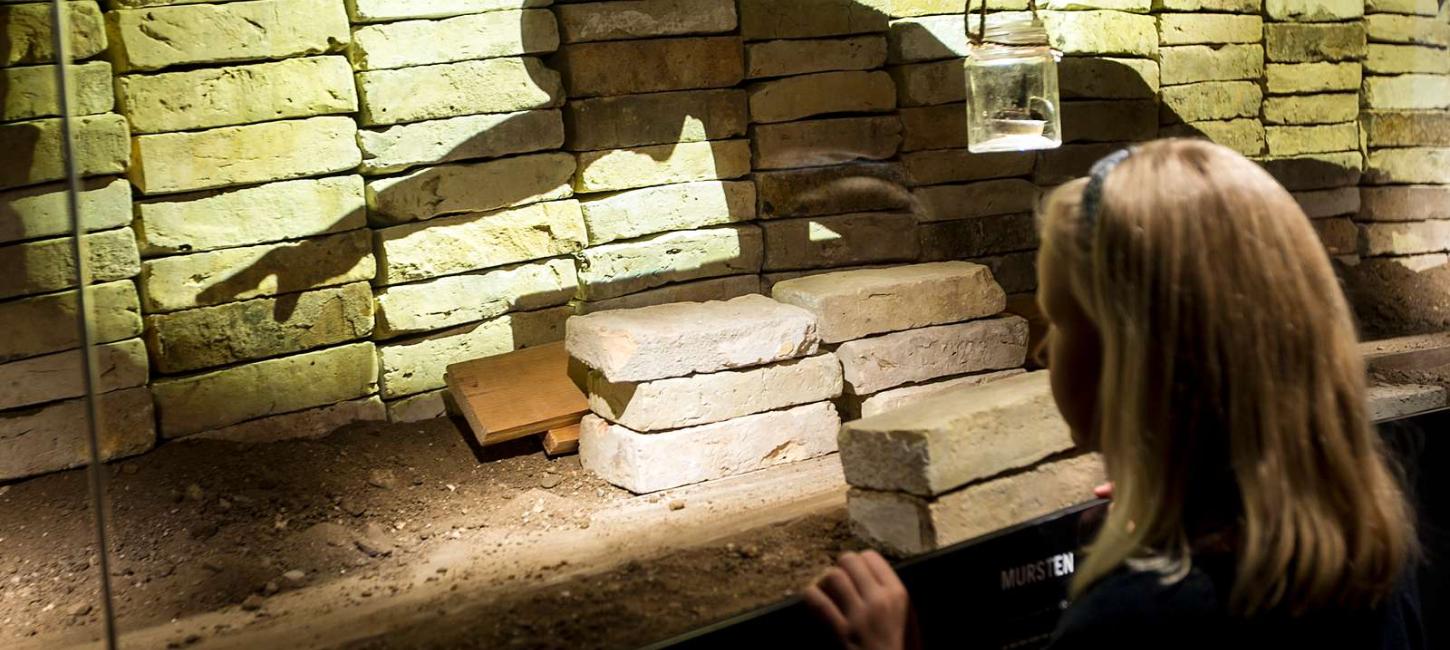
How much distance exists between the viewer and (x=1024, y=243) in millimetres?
4273

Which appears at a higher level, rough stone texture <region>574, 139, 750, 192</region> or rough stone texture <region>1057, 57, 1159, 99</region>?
rough stone texture <region>1057, 57, 1159, 99</region>

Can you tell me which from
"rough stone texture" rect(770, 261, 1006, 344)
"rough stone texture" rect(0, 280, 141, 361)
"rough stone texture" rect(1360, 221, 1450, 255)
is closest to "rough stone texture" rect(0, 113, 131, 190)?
"rough stone texture" rect(0, 280, 141, 361)

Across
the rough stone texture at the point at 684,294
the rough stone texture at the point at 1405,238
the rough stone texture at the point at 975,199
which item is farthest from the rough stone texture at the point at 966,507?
the rough stone texture at the point at 1405,238

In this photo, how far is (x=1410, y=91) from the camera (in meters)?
4.20

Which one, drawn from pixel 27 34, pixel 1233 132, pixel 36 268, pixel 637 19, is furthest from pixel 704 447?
pixel 1233 132

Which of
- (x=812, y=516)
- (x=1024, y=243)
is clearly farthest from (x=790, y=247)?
(x=812, y=516)

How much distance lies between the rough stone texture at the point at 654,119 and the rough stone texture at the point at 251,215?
0.74 meters

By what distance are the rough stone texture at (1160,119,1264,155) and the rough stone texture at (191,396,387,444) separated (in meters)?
2.84

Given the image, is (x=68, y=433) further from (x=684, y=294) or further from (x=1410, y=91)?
(x=1410, y=91)

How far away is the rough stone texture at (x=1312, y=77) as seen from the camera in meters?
4.23

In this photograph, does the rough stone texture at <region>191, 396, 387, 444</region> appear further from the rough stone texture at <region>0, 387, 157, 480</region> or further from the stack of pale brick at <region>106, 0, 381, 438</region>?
the rough stone texture at <region>0, 387, 157, 480</region>

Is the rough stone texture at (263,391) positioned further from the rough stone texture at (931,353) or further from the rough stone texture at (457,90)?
the rough stone texture at (931,353)

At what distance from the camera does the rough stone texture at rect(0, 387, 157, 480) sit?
9.80 feet

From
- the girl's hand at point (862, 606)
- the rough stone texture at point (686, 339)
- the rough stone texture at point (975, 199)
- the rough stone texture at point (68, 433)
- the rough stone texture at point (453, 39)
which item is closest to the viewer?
the girl's hand at point (862, 606)
